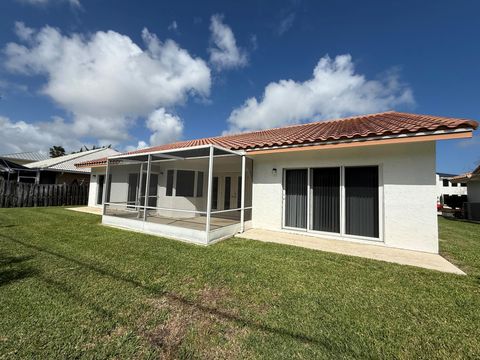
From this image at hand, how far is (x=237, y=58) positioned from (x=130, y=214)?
11.8m

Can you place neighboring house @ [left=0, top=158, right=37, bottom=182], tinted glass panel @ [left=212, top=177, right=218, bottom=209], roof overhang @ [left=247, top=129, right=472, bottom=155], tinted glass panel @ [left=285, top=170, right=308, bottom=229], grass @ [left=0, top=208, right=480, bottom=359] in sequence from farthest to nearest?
neighboring house @ [left=0, top=158, right=37, bottom=182], tinted glass panel @ [left=212, top=177, right=218, bottom=209], tinted glass panel @ [left=285, top=170, right=308, bottom=229], roof overhang @ [left=247, top=129, right=472, bottom=155], grass @ [left=0, top=208, right=480, bottom=359]

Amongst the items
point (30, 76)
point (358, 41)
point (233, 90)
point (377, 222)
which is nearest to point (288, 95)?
point (233, 90)

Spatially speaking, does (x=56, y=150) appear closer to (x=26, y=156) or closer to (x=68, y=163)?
(x=26, y=156)

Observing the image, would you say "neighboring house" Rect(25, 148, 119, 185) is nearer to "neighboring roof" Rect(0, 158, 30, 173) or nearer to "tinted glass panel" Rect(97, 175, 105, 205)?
"neighboring roof" Rect(0, 158, 30, 173)

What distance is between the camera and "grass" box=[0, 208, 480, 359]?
8.37ft

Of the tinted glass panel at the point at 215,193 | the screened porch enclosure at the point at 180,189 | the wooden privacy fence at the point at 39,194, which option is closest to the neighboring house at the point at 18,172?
the wooden privacy fence at the point at 39,194


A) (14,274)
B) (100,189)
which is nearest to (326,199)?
(14,274)

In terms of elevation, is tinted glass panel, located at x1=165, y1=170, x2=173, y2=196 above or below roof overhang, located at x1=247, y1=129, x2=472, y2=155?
below

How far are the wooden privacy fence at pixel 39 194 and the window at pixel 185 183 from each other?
12.7 m

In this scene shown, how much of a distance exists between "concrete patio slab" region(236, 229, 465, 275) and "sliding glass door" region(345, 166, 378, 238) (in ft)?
1.81

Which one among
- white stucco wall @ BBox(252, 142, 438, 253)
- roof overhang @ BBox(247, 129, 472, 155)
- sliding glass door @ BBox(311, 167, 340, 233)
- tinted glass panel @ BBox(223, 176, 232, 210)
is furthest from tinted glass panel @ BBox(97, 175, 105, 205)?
white stucco wall @ BBox(252, 142, 438, 253)

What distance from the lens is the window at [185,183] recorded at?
1202 cm

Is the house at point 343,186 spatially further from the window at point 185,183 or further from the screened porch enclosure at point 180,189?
the window at point 185,183

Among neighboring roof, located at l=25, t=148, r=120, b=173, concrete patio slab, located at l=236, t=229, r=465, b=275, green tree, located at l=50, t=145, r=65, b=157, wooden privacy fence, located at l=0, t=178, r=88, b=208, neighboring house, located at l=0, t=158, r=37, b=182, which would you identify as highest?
green tree, located at l=50, t=145, r=65, b=157
